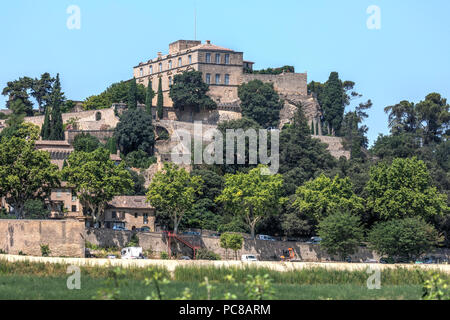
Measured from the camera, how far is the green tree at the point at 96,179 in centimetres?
7381

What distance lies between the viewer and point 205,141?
9969cm

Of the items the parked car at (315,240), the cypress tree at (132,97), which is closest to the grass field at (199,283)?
the parked car at (315,240)

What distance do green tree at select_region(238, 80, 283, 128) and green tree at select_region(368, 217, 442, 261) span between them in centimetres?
4138

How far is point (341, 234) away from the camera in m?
70.4

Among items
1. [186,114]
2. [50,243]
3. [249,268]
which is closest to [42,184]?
[50,243]

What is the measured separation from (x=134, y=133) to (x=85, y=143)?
6040mm

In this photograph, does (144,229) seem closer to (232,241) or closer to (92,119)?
(232,241)

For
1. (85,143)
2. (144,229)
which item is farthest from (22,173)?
(85,143)

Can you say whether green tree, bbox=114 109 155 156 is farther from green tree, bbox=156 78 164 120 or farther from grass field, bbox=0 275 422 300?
grass field, bbox=0 275 422 300

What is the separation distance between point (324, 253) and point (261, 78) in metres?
52.0

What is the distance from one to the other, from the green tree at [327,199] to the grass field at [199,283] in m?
26.9

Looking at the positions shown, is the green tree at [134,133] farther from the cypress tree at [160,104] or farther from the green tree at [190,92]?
the green tree at [190,92]
